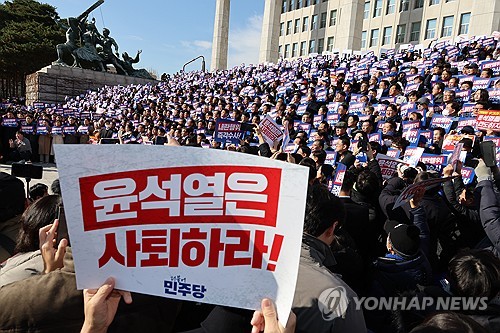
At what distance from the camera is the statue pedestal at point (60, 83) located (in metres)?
27.6

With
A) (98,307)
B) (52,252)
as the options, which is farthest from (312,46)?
(98,307)

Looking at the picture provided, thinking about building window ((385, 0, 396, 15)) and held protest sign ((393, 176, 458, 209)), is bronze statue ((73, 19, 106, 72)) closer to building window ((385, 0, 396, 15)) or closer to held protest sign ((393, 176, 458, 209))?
building window ((385, 0, 396, 15))

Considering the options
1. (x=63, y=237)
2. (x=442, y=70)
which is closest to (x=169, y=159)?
(x=63, y=237)

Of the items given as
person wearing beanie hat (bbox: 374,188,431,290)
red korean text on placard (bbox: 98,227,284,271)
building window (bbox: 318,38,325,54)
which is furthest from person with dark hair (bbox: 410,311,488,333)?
building window (bbox: 318,38,325,54)

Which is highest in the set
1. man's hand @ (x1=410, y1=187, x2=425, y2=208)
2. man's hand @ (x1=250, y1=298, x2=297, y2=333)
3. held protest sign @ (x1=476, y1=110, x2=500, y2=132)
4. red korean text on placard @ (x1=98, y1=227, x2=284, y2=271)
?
held protest sign @ (x1=476, y1=110, x2=500, y2=132)

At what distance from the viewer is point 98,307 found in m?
1.14

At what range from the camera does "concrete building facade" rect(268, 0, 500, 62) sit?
113 ft

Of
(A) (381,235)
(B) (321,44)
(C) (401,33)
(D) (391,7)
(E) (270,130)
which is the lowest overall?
(A) (381,235)

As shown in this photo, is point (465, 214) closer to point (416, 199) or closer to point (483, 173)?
point (483, 173)

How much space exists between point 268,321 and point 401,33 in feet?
148

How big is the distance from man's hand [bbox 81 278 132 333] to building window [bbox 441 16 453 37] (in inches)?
1654

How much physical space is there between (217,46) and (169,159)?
43.5m

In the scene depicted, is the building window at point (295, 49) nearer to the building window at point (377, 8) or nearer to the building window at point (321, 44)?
the building window at point (321, 44)

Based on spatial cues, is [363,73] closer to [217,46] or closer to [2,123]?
[2,123]
